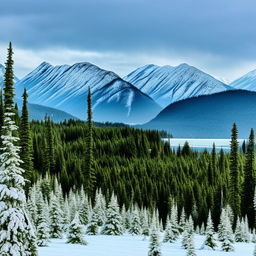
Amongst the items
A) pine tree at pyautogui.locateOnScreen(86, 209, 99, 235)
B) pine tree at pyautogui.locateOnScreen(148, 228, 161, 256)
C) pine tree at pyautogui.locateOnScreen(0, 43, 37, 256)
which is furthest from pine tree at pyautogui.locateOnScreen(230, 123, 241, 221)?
pine tree at pyautogui.locateOnScreen(0, 43, 37, 256)

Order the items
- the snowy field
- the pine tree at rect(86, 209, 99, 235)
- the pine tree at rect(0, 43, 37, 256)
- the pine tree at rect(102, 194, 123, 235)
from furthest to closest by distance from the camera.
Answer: the pine tree at rect(102, 194, 123, 235) < the pine tree at rect(86, 209, 99, 235) < the snowy field < the pine tree at rect(0, 43, 37, 256)

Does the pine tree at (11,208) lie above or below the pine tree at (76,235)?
above

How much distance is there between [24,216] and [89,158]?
Answer: 89.8 m

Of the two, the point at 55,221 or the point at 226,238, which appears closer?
the point at 226,238

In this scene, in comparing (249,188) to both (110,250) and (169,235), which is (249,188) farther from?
(110,250)

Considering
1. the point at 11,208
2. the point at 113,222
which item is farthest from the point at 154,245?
the point at 113,222

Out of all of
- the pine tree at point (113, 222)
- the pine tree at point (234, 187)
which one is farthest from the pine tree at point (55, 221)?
the pine tree at point (234, 187)

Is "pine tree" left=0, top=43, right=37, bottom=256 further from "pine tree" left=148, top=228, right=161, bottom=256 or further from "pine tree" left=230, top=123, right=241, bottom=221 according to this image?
"pine tree" left=230, top=123, right=241, bottom=221

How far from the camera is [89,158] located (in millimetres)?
110062

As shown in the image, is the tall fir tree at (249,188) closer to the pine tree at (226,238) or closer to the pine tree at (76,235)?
the pine tree at (226,238)

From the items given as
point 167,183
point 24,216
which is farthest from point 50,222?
point 167,183

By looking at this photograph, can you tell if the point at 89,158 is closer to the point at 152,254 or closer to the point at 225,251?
the point at 225,251

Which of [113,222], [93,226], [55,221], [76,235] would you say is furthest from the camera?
[113,222]

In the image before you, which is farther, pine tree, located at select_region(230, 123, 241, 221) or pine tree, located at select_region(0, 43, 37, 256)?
pine tree, located at select_region(230, 123, 241, 221)
